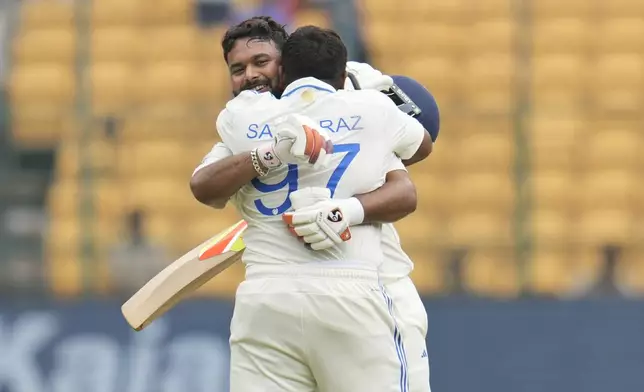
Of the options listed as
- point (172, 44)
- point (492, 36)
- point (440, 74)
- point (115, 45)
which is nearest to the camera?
point (492, 36)

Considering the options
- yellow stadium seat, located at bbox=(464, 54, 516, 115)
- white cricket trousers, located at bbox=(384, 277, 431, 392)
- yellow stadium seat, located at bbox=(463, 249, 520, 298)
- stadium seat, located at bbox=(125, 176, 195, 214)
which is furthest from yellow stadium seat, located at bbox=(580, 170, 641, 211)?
white cricket trousers, located at bbox=(384, 277, 431, 392)

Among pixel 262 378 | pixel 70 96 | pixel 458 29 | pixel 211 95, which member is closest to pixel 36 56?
pixel 70 96

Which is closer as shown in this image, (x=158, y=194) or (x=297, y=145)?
(x=297, y=145)

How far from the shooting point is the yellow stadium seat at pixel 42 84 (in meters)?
11.0

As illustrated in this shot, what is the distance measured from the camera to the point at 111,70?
428 inches

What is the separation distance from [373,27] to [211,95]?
1.57m

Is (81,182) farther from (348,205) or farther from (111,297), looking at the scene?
(348,205)

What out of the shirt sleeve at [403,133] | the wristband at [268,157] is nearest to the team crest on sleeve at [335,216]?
the wristband at [268,157]

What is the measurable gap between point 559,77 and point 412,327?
19.8 feet

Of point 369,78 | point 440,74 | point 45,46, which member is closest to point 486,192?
point 440,74

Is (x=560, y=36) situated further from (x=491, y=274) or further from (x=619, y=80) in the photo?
(x=491, y=274)

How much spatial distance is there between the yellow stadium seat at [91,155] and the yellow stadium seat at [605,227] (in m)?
3.06

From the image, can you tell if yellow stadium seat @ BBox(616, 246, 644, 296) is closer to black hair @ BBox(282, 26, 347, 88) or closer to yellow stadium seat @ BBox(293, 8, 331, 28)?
yellow stadium seat @ BBox(293, 8, 331, 28)

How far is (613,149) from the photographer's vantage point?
9.69m
